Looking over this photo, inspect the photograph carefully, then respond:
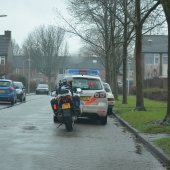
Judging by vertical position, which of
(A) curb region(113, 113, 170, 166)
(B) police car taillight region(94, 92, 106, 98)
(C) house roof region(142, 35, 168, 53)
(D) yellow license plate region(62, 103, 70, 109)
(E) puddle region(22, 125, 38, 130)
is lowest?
(A) curb region(113, 113, 170, 166)

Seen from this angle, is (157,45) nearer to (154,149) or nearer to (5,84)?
(5,84)

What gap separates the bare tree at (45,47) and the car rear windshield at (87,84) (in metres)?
75.5

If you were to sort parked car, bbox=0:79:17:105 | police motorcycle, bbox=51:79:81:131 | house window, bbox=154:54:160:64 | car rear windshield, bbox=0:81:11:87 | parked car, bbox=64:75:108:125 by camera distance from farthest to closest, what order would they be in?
1. house window, bbox=154:54:160:64
2. car rear windshield, bbox=0:81:11:87
3. parked car, bbox=0:79:17:105
4. parked car, bbox=64:75:108:125
5. police motorcycle, bbox=51:79:81:131

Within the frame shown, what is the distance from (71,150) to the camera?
12008 mm

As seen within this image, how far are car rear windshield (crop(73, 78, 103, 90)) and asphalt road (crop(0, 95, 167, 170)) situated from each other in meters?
2.48

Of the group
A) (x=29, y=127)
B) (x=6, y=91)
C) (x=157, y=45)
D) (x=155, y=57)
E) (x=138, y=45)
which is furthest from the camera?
(x=157, y=45)

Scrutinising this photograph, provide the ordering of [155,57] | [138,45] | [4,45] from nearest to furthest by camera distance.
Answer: [138,45] → [155,57] → [4,45]

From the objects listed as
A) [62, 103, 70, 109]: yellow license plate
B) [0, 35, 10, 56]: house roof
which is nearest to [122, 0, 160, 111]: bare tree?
[62, 103, 70, 109]: yellow license plate

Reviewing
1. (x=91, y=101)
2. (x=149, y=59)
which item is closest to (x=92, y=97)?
(x=91, y=101)

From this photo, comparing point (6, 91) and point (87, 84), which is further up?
point (87, 84)

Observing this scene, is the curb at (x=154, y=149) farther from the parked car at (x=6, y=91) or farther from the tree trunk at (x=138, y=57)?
the parked car at (x=6, y=91)

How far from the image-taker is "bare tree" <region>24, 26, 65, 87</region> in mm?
96500

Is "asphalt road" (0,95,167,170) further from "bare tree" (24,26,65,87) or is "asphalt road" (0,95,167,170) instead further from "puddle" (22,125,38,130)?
"bare tree" (24,26,65,87)

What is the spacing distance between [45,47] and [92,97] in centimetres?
7808
